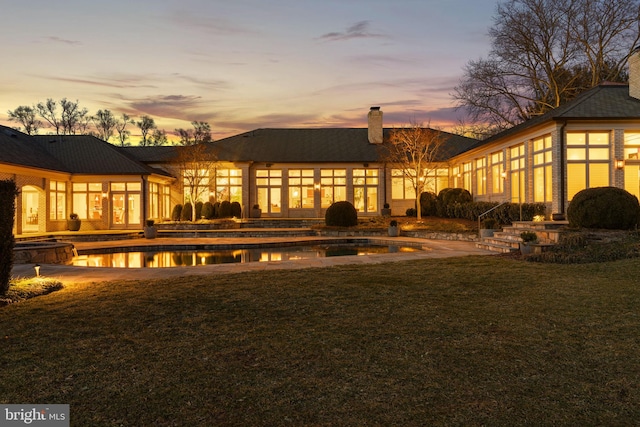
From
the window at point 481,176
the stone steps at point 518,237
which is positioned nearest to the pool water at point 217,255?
the stone steps at point 518,237

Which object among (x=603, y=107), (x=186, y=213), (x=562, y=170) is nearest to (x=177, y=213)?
(x=186, y=213)

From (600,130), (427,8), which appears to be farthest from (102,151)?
(600,130)

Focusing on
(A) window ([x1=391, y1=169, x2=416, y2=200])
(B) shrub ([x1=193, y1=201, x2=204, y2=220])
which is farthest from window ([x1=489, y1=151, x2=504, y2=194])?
(B) shrub ([x1=193, y1=201, x2=204, y2=220])

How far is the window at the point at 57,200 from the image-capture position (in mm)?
22656

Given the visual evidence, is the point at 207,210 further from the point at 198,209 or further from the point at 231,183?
the point at 231,183

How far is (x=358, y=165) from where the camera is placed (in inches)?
1126

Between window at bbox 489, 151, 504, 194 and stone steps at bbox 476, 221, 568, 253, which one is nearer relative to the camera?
stone steps at bbox 476, 221, 568, 253

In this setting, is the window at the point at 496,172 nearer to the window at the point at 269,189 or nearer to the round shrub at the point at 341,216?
the round shrub at the point at 341,216

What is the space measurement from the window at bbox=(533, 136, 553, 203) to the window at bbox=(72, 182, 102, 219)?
22.3 meters

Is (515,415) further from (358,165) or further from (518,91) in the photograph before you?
(518,91)

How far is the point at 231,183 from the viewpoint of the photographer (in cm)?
2819

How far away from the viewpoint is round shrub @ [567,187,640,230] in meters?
11.4

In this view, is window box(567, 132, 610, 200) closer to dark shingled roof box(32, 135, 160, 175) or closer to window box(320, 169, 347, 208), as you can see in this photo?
window box(320, 169, 347, 208)

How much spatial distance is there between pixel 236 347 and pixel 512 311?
3.44 m
